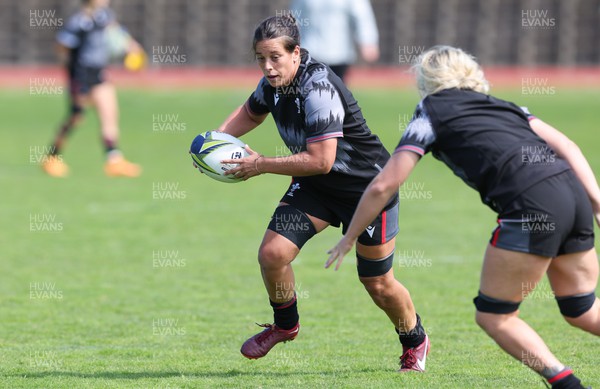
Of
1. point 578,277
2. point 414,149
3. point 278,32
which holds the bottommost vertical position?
point 578,277

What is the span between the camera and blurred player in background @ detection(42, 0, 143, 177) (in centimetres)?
1481

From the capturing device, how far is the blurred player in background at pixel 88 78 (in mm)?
14812

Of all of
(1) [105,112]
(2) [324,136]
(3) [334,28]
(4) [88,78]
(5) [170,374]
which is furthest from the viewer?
(4) [88,78]

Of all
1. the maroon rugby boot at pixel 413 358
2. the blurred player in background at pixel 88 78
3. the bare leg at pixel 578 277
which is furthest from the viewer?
the blurred player in background at pixel 88 78

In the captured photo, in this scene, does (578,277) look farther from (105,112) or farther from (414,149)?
(105,112)

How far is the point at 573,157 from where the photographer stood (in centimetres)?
477

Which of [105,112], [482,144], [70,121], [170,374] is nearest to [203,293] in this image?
[170,374]

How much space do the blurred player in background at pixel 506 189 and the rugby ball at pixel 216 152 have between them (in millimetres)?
1173

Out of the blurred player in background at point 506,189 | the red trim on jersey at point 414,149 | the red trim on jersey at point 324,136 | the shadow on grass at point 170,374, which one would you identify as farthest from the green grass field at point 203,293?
the red trim on jersey at point 414,149

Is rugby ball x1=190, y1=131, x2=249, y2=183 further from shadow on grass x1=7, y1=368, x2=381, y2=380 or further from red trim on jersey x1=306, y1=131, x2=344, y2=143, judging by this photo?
shadow on grass x1=7, y1=368, x2=381, y2=380

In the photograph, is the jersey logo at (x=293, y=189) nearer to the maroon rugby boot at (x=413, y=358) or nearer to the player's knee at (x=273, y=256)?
the player's knee at (x=273, y=256)

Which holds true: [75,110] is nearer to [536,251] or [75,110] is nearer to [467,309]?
[467,309]

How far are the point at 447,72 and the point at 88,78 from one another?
Result: 1098cm

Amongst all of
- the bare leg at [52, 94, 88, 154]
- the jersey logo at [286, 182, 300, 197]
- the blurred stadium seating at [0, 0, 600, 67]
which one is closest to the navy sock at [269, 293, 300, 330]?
the jersey logo at [286, 182, 300, 197]
